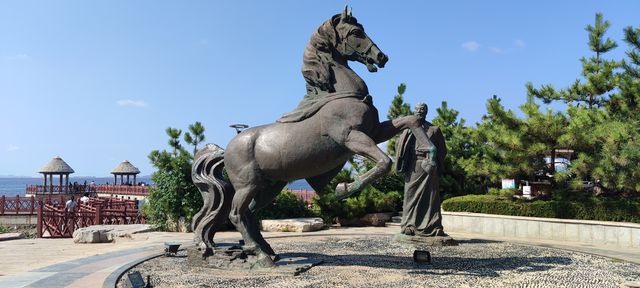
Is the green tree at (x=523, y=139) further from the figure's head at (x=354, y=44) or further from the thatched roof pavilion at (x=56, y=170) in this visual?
the thatched roof pavilion at (x=56, y=170)

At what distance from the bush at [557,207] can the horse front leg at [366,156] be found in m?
8.32

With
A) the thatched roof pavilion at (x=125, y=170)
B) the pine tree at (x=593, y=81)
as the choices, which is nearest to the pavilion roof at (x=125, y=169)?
the thatched roof pavilion at (x=125, y=170)

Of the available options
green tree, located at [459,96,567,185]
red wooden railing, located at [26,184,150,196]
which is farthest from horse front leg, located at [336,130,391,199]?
red wooden railing, located at [26,184,150,196]

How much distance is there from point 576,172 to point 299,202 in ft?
26.9

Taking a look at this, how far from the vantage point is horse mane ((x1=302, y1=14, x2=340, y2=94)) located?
20.5ft

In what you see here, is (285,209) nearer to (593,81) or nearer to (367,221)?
(367,221)

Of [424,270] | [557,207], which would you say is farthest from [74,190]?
[424,270]

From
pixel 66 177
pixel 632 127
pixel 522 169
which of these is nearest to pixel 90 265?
pixel 522 169

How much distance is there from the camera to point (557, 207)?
1230cm

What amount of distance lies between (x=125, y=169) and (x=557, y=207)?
43.8 meters

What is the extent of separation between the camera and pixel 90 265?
718 cm

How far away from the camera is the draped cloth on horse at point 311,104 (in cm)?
607

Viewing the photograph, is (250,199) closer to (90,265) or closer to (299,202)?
(90,265)

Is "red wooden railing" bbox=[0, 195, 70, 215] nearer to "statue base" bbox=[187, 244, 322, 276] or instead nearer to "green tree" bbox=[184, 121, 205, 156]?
"green tree" bbox=[184, 121, 205, 156]
